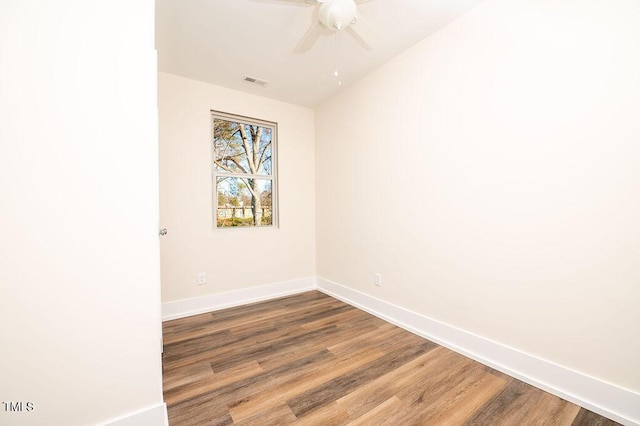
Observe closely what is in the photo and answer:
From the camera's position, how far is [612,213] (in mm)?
1321

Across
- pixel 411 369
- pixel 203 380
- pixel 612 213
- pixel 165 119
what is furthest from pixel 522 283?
pixel 165 119

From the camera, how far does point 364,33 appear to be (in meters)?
2.07

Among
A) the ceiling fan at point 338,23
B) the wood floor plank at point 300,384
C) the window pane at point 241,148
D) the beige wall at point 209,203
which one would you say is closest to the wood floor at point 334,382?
the wood floor plank at point 300,384

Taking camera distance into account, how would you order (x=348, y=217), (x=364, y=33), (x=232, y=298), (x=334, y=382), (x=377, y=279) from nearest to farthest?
(x=334, y=382)
(x=364, y=33)
(x=377, y=279)
(x=232, y=298)
(x=348, y=217)

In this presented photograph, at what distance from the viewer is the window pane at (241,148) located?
305 cm

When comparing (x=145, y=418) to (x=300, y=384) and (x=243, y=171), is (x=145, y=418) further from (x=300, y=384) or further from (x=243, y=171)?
(x=243, y=171)

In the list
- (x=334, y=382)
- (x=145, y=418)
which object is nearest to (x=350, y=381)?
(x=334, y=382)

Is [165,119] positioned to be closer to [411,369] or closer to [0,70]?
[0,70]

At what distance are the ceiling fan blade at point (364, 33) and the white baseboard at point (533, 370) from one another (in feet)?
7.93

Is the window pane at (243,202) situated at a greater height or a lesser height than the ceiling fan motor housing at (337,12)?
lesser

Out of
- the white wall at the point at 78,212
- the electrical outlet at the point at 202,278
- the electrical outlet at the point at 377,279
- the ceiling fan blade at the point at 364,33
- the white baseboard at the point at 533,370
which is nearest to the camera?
the white wall at the point at 78,212

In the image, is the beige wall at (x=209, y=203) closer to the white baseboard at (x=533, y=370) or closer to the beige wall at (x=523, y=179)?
the beige wall at (x=523, y=179)

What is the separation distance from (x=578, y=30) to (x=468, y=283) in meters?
1.67

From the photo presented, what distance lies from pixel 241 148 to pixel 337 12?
2053 mm
